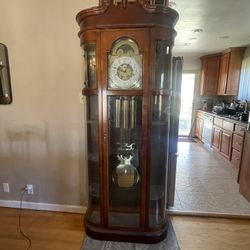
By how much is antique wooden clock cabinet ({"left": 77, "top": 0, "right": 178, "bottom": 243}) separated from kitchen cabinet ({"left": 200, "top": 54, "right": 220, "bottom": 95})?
4.12 meters

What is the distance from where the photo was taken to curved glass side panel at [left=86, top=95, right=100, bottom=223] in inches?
68.2

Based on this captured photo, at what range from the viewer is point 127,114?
1655 millimetres

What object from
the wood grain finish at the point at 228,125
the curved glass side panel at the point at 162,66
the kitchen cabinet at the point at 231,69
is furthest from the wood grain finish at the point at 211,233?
the kitchen cabinet at the point at 231,69

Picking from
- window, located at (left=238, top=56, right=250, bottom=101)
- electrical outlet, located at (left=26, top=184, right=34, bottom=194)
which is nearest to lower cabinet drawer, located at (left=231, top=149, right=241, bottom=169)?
window, located at (left=238, top=56, right=250, bottom=101)

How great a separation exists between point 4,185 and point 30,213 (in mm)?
437

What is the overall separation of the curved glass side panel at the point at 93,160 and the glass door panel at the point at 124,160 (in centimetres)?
13

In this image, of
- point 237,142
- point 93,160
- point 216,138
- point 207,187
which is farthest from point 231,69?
point 93,160

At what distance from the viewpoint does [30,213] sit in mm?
2162

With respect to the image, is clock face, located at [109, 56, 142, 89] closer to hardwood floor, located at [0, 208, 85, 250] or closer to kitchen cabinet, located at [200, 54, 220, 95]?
hardwood floor, located at [0, 208, 85, 250]

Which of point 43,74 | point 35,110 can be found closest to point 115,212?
point 35,110

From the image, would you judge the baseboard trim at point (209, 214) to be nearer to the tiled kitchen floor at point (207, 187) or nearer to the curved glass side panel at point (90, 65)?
the tiled kitchen floor at point (207, 187)

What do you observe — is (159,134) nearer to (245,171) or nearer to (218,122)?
(245,171)

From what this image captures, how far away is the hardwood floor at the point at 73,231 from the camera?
1.74 meters

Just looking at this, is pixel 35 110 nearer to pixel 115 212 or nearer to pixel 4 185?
pixel 4 185
